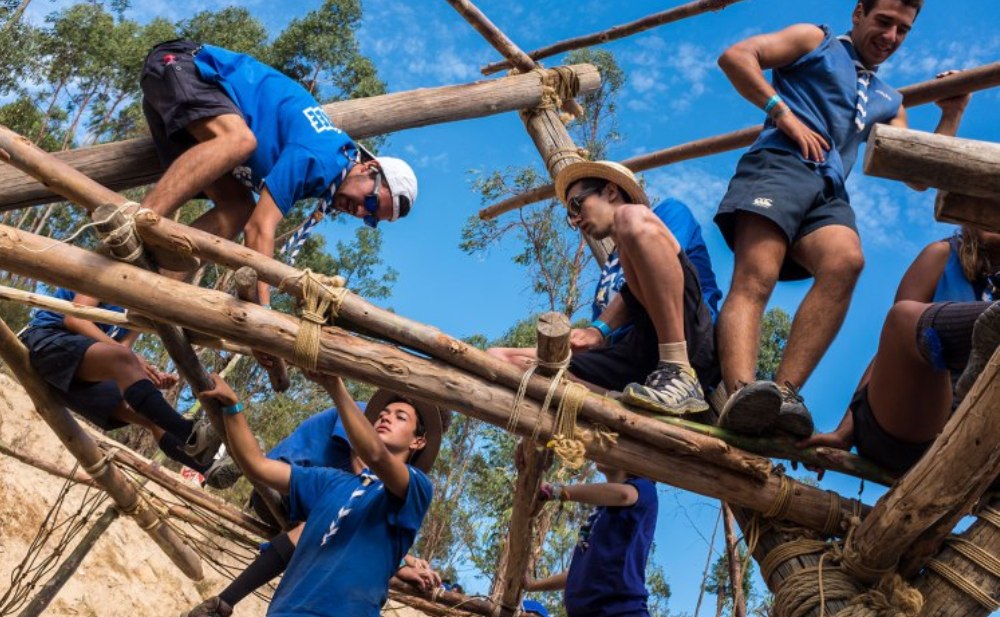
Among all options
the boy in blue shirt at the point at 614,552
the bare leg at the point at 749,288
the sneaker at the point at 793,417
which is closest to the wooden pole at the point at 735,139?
the bare leg at the point at 749,288

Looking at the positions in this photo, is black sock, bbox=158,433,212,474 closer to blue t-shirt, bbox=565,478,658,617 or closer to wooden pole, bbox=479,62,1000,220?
blue t-shirt, bbox=565,478,658,617

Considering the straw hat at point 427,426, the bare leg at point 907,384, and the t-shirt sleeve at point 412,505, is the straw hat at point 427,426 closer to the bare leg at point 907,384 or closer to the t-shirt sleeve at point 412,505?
the t-shirt sleeve at point 412,505

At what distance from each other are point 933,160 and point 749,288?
144 cm

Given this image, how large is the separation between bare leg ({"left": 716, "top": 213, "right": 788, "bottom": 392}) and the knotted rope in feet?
4.38

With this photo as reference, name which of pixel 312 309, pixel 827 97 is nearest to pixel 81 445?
pixel 312 309

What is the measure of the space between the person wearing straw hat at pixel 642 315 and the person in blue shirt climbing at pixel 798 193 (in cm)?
13

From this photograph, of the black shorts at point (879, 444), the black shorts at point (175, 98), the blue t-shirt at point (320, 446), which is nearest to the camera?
the black shorts at point (879, 444)

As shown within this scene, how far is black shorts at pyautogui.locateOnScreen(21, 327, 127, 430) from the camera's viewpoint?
4035mm

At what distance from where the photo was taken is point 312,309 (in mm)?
3197

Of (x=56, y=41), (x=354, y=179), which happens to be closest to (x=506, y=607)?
(x=354, y=179)

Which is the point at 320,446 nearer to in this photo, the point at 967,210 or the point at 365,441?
the point at 365,441

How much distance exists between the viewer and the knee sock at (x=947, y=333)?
2.96 metres

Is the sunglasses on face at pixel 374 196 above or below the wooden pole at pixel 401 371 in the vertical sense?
above

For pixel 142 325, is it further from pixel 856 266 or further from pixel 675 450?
pixel 856 266
